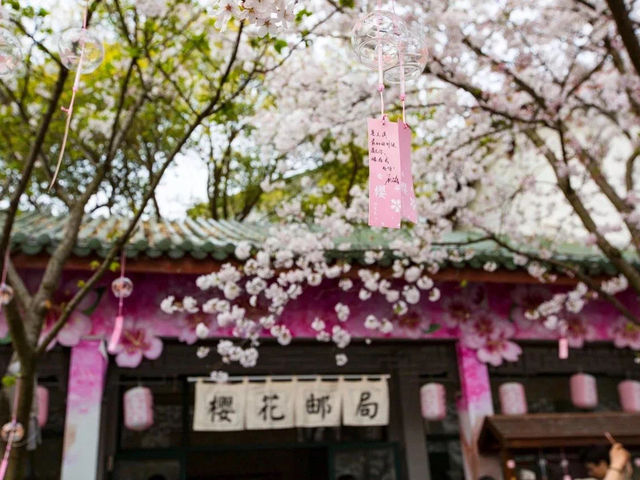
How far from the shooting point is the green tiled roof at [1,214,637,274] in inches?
255

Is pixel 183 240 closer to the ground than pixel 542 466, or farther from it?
farther from it

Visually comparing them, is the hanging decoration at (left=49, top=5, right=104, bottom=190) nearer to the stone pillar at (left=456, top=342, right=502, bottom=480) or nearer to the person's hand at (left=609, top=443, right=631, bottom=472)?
the stone pillar at (left=456, top=342, right=502, bottom=480)

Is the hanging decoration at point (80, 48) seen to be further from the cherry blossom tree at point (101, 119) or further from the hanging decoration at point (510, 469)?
the hanging decoration at point (510, 469)

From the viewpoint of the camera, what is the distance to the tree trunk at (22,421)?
4.59 m

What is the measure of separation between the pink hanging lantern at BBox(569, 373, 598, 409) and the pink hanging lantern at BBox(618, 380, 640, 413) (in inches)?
22.6

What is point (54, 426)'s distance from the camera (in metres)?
7.80

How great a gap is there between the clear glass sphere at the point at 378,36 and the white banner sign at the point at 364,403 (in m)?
5.60

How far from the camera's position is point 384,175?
3.12m

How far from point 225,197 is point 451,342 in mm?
9212

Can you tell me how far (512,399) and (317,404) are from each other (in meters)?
2.67

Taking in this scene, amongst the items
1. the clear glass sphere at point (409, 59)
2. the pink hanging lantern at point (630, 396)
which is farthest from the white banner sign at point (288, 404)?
the clear glass sphere at point (409, 59)

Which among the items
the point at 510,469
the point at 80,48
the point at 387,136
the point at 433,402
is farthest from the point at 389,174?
the point at 433,402

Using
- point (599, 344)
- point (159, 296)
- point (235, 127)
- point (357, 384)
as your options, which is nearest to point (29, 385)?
point (159, 296)

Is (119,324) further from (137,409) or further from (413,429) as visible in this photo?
(413,429)
